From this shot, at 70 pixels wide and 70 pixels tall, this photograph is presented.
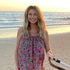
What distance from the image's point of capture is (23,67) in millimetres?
3227

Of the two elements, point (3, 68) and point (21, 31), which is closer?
point (21, 31)

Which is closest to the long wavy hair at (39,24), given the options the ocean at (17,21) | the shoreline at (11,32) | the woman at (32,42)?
the woman at (32,42)

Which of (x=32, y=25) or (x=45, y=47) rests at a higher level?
(x=32, y=25)

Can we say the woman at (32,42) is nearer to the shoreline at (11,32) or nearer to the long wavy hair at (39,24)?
the long wavy hair at (39,24)

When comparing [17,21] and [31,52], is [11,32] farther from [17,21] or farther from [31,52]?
[17,21]

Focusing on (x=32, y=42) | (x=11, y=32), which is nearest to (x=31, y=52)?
(x=32, y=42)

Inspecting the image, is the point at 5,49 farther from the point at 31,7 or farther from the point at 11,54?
the point at 31,7

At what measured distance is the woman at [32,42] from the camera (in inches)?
124

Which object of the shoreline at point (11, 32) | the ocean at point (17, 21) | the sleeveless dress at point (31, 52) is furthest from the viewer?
the ocean at point (17, 21)

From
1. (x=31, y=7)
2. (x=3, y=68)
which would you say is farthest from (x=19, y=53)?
(x=3, y=68)

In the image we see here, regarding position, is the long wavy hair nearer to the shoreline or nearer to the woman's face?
the woman's face

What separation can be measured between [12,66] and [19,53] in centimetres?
414

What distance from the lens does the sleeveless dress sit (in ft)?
10.3

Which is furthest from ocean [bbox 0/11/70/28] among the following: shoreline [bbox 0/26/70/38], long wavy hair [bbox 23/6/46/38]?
long wavy hair [bbox 23/6/46/38]
